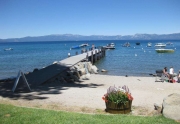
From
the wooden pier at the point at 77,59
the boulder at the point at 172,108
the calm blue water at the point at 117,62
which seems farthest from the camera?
the calm blue water at the point at 117,62

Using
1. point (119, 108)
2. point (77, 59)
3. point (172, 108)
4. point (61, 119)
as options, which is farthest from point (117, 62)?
point (61, 119)

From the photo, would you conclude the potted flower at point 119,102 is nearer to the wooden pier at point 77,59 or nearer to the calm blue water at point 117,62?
the wooden pier at point 77,59

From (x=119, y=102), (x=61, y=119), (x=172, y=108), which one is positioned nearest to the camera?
(x=61, y=119)

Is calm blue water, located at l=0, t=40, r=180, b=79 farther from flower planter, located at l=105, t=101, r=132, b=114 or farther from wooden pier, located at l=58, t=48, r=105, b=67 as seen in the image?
flower planter, located at l=105, t=101, r=132, b=114

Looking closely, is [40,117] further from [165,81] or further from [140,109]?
[165,81]

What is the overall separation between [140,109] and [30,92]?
243 inches

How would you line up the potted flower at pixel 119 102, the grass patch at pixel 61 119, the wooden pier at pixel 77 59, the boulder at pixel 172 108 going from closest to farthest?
1. the grass patch at pixel 61 119
2. the boulder at pixel 172 108
3. the potted flower at pixel 119 102
4. the wooden pier at pixel 77 59

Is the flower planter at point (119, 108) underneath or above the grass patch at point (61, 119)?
underneath

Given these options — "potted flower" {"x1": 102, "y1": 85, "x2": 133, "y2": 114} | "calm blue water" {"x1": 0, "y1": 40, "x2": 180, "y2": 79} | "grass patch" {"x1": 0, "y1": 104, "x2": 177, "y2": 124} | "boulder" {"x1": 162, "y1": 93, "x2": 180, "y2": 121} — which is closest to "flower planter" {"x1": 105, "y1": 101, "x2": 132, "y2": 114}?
"potted flower" {"x1": 102, "y1": 85, "x2": 133, "y2": 114}

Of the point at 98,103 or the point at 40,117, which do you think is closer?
the point at 40,117

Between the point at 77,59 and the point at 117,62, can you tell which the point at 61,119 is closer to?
the point at 77,59

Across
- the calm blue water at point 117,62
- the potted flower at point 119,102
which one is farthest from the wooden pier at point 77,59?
the potted flower at point 119,102

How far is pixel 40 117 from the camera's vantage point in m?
6.73

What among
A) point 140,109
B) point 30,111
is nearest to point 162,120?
point 140,109
